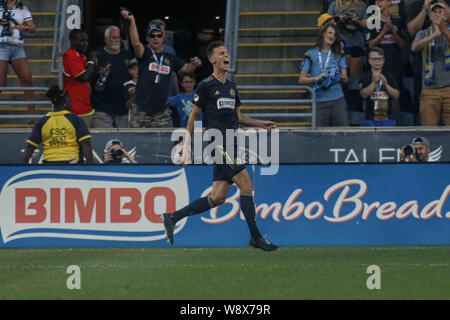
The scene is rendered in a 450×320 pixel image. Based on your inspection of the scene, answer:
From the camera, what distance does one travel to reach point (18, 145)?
13.6 m

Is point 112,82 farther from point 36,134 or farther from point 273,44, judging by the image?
point 273,44

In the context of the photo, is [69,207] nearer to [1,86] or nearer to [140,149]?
[140,149]

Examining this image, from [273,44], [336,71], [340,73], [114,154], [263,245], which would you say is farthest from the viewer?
[273,44]

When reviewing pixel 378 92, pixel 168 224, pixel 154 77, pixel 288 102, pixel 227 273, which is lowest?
pixel 227 273

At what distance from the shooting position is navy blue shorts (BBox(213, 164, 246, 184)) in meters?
9.93

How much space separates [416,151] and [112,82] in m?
5.03

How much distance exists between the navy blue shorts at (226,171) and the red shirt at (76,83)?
414cm

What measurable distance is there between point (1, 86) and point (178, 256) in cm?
560

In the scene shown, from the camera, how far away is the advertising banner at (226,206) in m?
11.3

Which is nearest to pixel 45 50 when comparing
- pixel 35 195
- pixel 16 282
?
pixel 35 195

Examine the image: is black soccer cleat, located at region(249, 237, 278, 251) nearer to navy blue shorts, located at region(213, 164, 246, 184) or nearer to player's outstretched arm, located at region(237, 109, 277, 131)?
navy blue shorts, located at region(213, 164, 246, 184)

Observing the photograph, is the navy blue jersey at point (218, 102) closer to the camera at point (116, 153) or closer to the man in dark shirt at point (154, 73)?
the man in dark shirt at point (154, 73)

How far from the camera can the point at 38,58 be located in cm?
1648

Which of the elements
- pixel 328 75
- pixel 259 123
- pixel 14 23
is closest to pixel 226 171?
pixel 259 123
